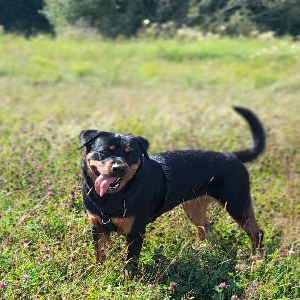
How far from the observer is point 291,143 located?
26.8 feet

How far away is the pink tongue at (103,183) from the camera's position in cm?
357

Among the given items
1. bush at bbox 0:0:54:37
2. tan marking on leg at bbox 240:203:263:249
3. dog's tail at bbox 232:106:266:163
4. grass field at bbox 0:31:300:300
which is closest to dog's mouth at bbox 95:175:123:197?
grass field at bbox 0:31:300:300

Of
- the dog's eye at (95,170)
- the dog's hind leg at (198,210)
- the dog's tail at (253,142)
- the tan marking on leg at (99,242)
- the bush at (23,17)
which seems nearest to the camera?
the dog's eye at (95,170)

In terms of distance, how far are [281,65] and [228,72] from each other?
231cm

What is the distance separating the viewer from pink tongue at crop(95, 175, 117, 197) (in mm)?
3568

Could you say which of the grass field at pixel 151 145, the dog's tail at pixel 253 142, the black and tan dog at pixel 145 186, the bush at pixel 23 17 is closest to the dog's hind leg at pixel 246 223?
the black and tan dog at pixel 145 186

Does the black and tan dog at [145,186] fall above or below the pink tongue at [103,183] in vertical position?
below

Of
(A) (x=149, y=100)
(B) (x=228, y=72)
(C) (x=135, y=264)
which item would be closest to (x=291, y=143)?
(A) (x=149, y=100)

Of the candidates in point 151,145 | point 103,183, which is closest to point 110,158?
point 103,183

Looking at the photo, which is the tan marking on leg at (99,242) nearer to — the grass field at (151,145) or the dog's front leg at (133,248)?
the grass field at (151,145)

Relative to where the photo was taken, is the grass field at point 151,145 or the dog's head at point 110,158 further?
the grass field at point 151,145

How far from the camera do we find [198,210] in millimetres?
4570

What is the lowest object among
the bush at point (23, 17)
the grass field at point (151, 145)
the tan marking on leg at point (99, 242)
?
the grass field at point (151, 145)

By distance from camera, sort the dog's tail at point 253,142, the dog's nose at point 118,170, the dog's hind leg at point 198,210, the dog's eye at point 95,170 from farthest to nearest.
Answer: the dog's tail at point 253,142 → the dog's hind leg at point 198,210 → the dog's eye at point 95,170 → the dog's nose at point 118,170
